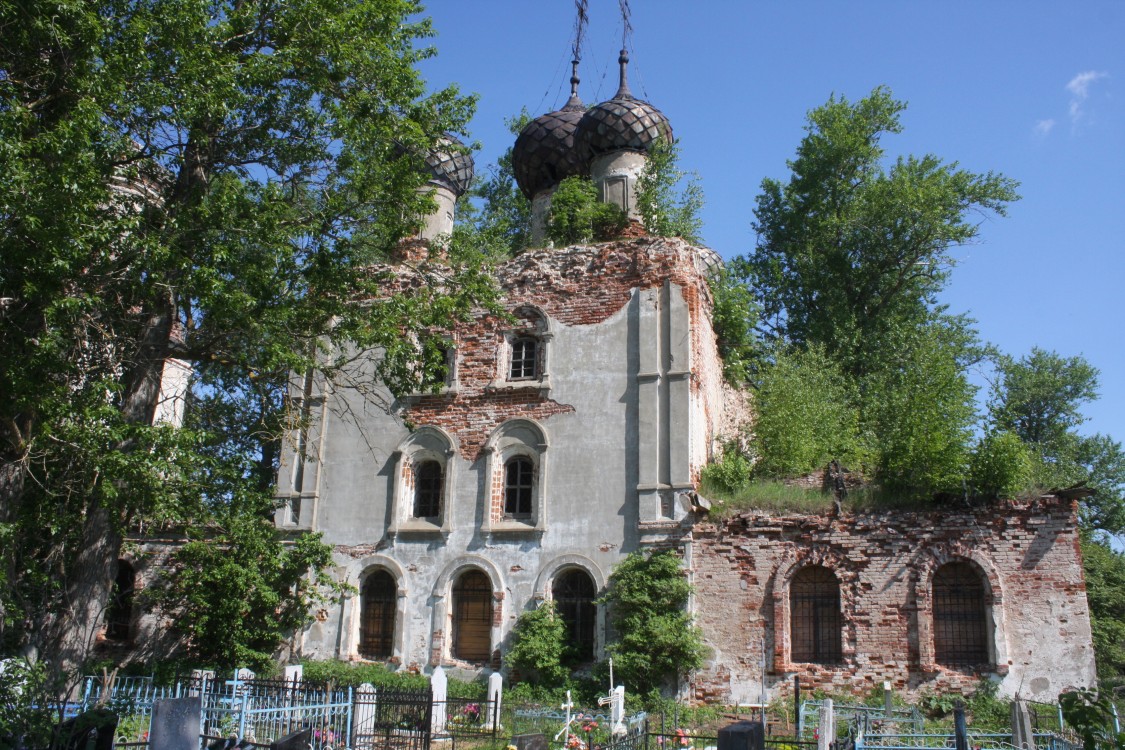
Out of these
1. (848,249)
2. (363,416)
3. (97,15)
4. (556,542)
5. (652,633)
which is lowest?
(652,633)

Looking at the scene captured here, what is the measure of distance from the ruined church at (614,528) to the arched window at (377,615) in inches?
1.7

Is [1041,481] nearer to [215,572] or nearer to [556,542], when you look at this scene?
[556,542]

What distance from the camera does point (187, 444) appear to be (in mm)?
12297

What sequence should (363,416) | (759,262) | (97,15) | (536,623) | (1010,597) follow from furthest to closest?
(759,262), (363,416), (536,623), (1010,597), (97,15)

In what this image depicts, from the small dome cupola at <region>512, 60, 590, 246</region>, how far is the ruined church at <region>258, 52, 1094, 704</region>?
18.2 feet

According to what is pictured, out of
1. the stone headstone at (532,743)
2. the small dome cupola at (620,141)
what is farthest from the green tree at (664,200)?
the stone headstone at (532,743)

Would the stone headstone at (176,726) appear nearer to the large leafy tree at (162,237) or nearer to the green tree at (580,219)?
the large leafy tree at (162,237)

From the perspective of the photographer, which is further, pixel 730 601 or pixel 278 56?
pixel 730 601

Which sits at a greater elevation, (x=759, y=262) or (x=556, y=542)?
(x=759, y=262)

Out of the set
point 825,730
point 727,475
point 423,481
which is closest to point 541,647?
point 423,481

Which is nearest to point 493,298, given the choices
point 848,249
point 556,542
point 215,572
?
point 556,542

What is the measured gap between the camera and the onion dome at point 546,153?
80.9 ft

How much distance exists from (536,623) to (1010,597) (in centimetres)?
771

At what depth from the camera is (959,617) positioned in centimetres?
1513
